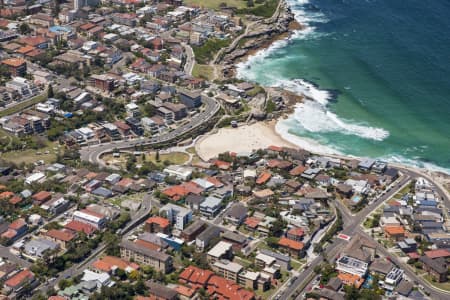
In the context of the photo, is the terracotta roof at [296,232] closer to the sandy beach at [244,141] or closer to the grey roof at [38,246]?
the sandy beach at [244,141]

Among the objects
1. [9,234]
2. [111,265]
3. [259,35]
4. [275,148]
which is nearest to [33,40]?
[259,35]

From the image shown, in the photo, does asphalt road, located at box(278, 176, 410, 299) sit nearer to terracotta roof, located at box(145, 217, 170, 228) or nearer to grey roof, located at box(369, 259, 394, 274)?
grey roof, located at box(369, 259, 394, 274)

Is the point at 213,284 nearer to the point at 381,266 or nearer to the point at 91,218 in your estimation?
the point at 91,218

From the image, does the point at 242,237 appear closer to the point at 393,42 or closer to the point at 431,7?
the point at 393,42

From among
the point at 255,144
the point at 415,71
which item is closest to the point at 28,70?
the point at 255,144

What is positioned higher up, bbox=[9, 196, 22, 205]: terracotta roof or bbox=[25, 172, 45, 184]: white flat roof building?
bbox=[9, 196, 22, 205]: terracotta roof

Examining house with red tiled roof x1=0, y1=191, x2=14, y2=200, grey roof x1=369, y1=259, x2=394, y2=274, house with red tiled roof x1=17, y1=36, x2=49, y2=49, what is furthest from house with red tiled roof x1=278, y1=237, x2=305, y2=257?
house with red tiled roof x1=17, y1=36, x2=49, y2=49
